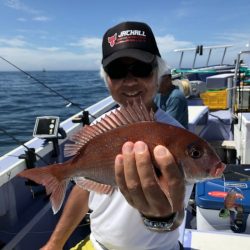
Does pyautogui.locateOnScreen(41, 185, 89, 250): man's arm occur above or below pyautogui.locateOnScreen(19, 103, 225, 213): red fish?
below

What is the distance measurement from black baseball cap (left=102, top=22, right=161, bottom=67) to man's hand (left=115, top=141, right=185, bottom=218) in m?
0.71

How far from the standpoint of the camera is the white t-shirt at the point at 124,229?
70.8 inches

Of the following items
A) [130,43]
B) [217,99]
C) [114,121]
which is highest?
[130,43]

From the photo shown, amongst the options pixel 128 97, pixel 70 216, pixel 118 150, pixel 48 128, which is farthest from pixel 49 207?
pixel 118 150

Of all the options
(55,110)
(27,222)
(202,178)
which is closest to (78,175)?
(202,178)

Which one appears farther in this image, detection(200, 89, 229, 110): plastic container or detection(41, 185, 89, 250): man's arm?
detection(200, 89, 229, 110): plastic container

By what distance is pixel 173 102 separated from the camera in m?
4.63

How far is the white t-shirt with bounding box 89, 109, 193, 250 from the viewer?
1799 millimetres

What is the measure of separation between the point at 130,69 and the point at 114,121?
1.86 ft

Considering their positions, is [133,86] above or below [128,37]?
below

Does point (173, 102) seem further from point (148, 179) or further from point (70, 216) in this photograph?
point (148, 179)

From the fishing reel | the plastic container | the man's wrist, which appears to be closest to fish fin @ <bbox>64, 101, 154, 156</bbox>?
the man's wrist

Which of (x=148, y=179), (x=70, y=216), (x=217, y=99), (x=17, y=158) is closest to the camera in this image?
(x=148, y=179)

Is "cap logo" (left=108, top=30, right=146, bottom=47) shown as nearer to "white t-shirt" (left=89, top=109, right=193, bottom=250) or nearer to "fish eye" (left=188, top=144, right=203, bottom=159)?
"white t-shirt" (left=89, top=109, right=193, bottom=250)
